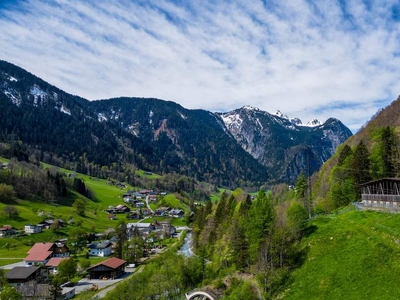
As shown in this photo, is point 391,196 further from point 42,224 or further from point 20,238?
point 42,224

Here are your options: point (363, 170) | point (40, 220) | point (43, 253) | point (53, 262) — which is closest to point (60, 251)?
point (43, 253)

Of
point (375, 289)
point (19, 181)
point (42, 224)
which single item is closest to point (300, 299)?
point (375, 289)

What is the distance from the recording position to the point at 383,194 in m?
51.2

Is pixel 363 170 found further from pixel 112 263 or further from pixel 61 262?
pixel 61 262

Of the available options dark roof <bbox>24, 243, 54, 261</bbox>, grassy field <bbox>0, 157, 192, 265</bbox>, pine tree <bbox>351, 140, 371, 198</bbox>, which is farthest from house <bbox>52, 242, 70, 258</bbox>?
pine tree <bbox>351, 140, 371, 198</bbox>

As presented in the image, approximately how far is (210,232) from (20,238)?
259 ft

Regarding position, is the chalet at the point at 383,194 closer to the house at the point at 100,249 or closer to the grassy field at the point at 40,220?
the house at the point at 100,249

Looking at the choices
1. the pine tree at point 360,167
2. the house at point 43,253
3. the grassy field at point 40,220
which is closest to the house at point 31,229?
the grassy field at point 40,220

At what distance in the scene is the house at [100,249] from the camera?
4818 inches

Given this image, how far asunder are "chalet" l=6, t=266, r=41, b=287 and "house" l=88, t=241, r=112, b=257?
37.9m

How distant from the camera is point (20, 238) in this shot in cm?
12469

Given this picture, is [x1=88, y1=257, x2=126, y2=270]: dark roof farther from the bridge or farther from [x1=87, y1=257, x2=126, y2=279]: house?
the bridge

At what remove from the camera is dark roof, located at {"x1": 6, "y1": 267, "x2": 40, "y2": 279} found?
80.4 m

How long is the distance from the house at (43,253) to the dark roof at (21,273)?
14.2 metres
